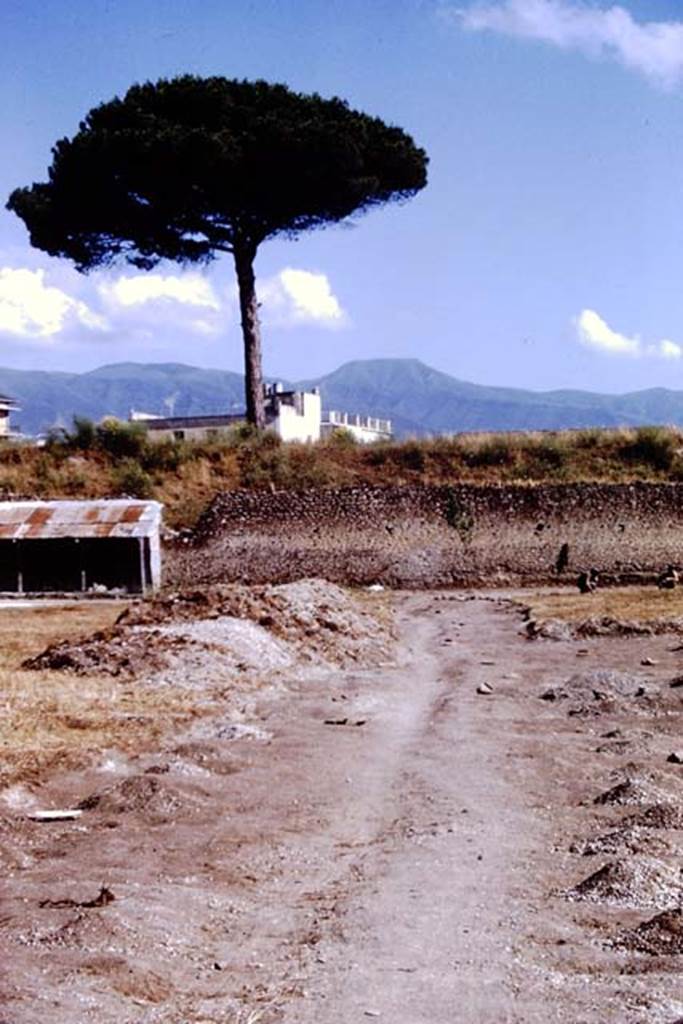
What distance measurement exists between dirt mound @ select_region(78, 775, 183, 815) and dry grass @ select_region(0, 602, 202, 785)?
980 mm

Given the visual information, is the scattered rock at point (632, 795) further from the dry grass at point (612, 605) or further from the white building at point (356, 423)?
the white building at point (356, 423)

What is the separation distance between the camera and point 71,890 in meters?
8.05

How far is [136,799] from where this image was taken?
10.5 m

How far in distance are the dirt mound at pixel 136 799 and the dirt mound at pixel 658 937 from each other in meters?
4.47

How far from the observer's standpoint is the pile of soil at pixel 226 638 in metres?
18.0

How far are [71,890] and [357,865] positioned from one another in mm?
2117

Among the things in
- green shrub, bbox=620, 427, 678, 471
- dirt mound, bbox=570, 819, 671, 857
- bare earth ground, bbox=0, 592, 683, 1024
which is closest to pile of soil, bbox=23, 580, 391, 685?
bare earth ground, bbox=0, 592, 683, 1024

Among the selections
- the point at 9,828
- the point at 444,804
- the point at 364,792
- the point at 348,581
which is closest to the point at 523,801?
the point at 444,804

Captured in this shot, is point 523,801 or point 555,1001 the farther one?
point 523,801

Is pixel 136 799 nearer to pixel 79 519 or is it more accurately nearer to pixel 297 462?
pixel 79 519

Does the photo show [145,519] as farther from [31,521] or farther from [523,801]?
[523,801]

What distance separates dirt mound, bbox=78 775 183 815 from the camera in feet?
33.9

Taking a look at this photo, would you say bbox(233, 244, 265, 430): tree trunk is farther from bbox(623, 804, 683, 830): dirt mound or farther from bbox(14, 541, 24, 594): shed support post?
bbox(623, 804, 683, 830): dirt mound

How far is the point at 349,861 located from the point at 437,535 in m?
30.2
